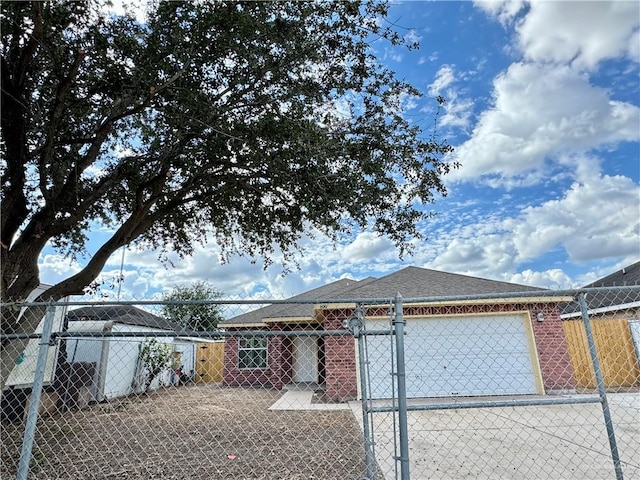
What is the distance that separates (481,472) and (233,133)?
17.7 ft

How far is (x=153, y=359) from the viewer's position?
45.2 feet

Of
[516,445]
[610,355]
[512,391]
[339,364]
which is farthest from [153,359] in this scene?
[610,355]

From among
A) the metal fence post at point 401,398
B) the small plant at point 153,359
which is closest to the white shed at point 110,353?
the small plant at point 153,359

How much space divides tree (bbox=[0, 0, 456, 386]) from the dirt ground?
1.90 meters

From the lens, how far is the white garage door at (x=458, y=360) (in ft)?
33.0

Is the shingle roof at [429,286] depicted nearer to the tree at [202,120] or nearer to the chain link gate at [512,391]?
the chain link gate at [512,391]

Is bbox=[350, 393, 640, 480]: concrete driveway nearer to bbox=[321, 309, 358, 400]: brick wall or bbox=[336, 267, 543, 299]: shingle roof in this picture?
bbox=[321, 309, 358, 400]: brick wall

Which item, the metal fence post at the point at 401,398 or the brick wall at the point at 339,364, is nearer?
the metal fence post at the point at 401,398

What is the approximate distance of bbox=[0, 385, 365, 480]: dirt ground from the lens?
4.50 meters

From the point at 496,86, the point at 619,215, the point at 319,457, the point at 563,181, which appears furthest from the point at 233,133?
the point at 619,215

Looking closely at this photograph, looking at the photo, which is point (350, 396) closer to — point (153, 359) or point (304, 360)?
point (304, 360)

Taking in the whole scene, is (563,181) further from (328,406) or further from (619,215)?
(328,406)

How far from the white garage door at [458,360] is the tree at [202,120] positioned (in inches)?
161

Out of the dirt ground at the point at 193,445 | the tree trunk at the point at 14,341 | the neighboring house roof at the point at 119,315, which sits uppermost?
the neighboring house roof at the point at 119,315
